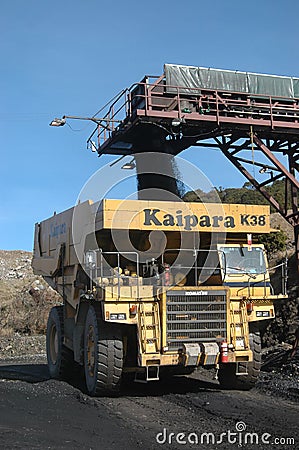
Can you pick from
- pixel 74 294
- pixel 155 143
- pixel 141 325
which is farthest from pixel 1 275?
pixel 141 325

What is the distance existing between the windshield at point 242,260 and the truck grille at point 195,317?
3.24 ft

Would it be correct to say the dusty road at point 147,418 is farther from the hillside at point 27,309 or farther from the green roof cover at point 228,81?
the hillside at point 27,309

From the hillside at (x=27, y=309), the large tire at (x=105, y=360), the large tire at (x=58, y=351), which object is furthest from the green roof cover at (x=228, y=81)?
the hillside at (x=27, y=309)

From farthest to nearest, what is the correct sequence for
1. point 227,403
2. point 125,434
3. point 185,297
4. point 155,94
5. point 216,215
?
point 155,94
point 216,215
point 185,297
point 227,403
point 125,434

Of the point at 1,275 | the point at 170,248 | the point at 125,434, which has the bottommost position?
the point at 125,434

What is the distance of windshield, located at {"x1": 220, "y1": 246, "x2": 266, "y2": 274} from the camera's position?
1216cm

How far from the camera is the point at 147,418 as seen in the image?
926 centimetres

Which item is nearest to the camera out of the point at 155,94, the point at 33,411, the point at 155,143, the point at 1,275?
the point at 33,411

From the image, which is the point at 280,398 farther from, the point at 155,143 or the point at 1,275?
the point at 1,275

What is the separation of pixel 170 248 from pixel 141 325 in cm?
229

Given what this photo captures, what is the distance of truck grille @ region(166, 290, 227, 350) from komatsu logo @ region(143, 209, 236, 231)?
5.01ft

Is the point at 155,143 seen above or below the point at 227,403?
above

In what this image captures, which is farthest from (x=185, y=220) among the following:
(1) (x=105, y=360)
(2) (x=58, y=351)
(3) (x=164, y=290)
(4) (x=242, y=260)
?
(2) (x=58, y=351)

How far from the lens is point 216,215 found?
1229 centimetres
